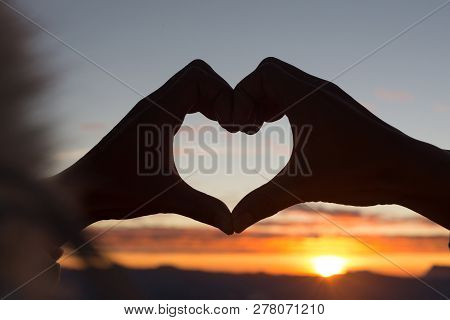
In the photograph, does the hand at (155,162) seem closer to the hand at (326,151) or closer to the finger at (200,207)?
the finger at (200,207)

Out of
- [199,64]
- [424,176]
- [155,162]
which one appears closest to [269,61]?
[199,64]

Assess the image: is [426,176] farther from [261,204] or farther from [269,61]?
[269,61]

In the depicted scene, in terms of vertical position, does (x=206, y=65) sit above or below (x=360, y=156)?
above

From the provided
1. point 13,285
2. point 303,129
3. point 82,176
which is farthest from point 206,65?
point 13,285

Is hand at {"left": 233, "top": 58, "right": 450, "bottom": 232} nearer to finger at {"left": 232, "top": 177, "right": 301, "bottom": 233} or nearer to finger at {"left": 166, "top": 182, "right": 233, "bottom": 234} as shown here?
finger at {"left": 232, "top": 177, "right": 301, "bottom": 233}

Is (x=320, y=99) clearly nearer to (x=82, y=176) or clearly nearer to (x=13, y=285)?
(x=82, y=176)

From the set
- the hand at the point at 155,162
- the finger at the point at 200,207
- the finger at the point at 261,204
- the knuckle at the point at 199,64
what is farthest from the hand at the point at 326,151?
the knuckle at the point at 199,64

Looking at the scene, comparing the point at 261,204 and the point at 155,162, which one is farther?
the point at 155,162
